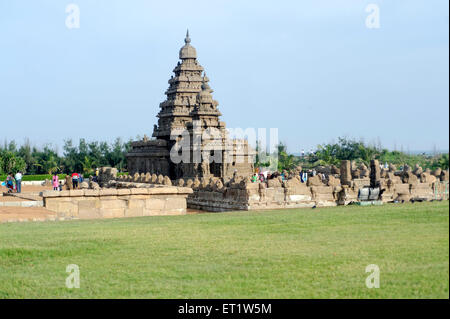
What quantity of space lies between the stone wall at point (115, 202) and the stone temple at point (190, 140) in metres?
17.6

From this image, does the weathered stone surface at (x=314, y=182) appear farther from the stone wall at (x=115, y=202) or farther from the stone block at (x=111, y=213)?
the stone block at (x=111, y=213)

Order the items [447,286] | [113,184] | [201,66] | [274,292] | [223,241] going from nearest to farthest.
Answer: [447,286] < [274,292] < [223,241] < [113,184] < [201,66]

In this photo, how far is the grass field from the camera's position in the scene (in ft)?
19.1

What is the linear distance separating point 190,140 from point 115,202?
22.3 metres

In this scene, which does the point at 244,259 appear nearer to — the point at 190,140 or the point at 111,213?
the point at 111,213

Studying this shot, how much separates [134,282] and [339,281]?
2501 millimetres

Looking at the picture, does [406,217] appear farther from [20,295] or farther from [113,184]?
[113,184]

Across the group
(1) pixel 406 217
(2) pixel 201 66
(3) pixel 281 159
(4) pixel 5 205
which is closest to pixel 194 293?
(1) pixel 406 217

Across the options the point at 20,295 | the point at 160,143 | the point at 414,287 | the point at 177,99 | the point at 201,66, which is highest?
the point at 201,66

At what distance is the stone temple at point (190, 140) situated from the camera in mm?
37281

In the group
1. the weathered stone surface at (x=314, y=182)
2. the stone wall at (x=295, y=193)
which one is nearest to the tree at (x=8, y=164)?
the stone wall at (x=295, y=193)

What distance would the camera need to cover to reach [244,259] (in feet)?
25.0

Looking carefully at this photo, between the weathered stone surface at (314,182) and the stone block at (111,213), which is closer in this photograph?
the stone block at (111,213)

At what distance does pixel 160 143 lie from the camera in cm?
4406
